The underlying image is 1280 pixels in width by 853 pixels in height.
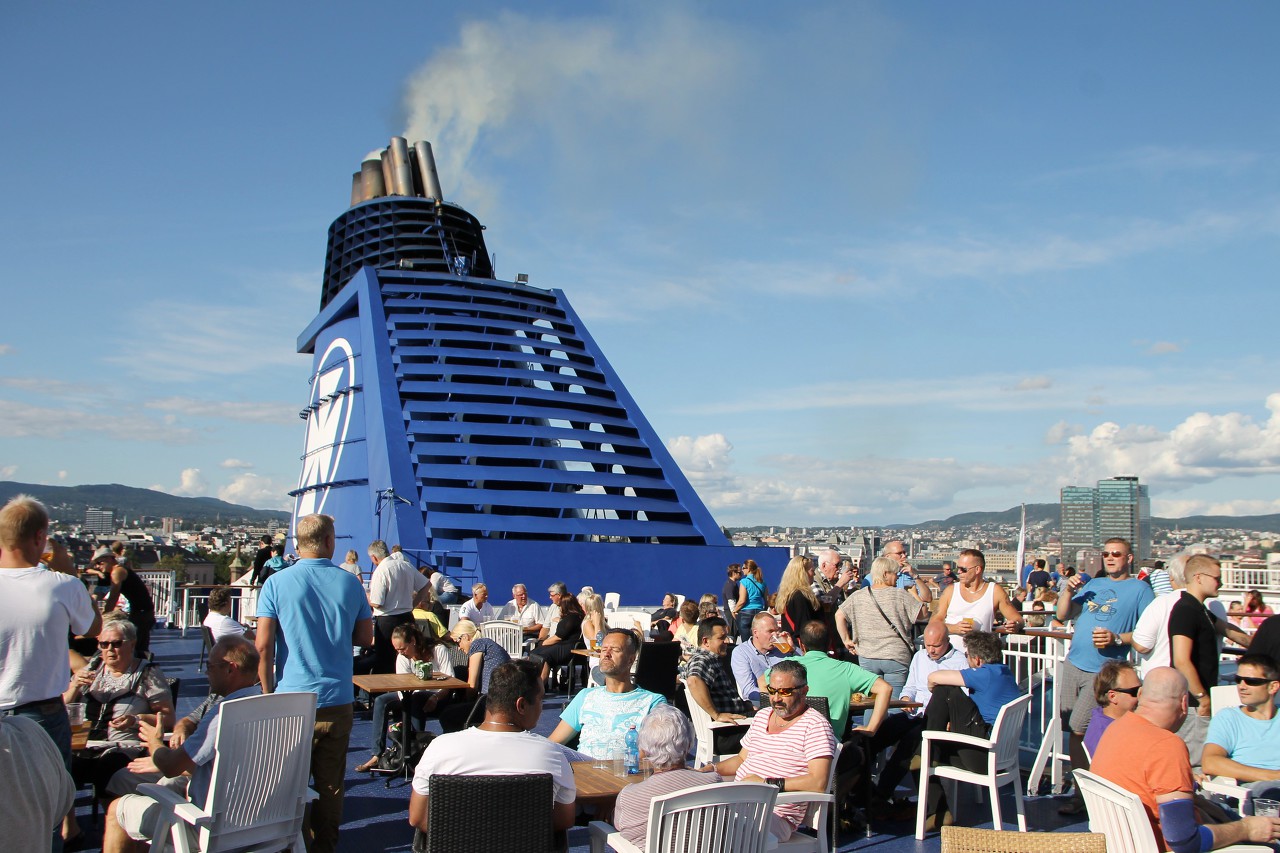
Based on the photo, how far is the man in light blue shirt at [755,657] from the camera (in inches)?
254

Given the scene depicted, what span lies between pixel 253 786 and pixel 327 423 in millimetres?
18655

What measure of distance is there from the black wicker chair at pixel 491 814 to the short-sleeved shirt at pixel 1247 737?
11.0ft

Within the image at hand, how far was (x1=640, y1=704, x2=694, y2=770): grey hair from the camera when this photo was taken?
3717 mm

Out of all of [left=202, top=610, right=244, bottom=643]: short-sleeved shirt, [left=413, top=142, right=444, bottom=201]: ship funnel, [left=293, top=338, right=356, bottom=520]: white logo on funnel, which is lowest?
[left=202, top=610, right=244, bottom=643]: short-sleeved shirt

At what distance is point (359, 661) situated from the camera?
8.35 m

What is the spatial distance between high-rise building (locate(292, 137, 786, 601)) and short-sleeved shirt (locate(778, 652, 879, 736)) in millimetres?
9494

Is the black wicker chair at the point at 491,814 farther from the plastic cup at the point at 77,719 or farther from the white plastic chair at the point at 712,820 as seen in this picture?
the plastic cup at the point at 77,719

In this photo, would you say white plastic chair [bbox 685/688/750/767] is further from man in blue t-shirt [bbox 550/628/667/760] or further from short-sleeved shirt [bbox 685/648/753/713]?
man in blue t-shirt [bbox 550/628/667/760]

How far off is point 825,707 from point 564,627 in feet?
14.9

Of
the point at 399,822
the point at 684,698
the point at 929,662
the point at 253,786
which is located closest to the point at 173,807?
the point at 253,786

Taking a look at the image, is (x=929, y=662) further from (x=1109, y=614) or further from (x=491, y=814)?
(x=491, y=814)

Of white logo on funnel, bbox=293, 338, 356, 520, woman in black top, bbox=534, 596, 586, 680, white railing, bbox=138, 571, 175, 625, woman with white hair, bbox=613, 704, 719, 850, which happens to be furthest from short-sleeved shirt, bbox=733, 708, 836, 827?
white logo on funnel, bbox=293, 338, 356, 520

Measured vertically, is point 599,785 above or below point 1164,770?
below

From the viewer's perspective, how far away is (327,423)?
21656mm
